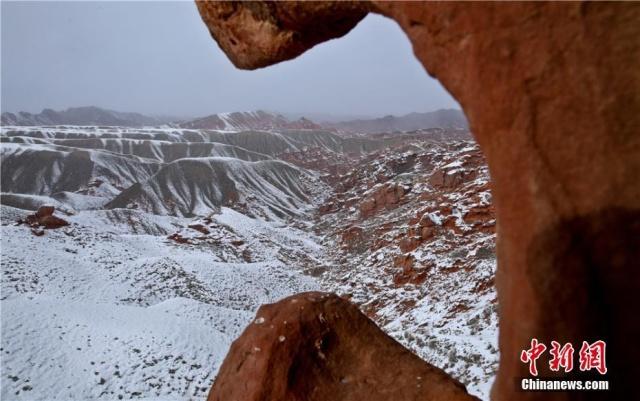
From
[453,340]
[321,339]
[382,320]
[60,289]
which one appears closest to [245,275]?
[60,289]

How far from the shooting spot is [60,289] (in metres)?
17.5

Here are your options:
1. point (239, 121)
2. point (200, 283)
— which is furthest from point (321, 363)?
point (239, 121)

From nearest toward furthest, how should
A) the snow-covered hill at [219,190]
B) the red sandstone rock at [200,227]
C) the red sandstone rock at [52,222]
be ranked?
the red sandstone rock at [52,222], the red sandstone rock at [200,227], the snow-covered hill at [219,190]

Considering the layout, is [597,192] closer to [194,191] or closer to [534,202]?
[534,202]

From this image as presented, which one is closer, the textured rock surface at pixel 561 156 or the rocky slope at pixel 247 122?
the textured rock surface at pixel 561 156

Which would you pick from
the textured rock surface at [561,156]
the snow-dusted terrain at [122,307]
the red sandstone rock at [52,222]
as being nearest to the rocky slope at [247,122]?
the snow-dusted terrain at [122,307]

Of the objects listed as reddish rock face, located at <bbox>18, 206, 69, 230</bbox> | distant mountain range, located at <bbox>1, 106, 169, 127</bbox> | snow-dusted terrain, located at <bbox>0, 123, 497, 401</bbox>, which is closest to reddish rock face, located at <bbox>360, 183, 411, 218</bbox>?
snow-dusted terrain, located at <bbox>0, 123, 497, 401</bbox>

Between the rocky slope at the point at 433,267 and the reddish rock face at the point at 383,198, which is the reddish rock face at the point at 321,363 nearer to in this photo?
the rocky slope at the point at 433,267

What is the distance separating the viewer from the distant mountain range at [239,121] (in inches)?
5128

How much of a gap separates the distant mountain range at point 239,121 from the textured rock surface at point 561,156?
125889 mm

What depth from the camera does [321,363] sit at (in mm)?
5035

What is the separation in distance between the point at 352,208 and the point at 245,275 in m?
18.8

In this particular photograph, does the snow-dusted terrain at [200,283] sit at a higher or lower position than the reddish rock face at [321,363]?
lower

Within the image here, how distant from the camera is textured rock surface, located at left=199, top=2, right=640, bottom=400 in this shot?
2.31 meters
